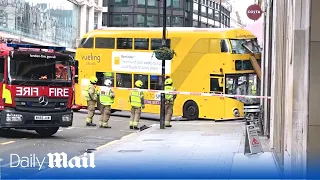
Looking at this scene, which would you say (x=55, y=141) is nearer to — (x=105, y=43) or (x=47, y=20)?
(x=105, y=43)

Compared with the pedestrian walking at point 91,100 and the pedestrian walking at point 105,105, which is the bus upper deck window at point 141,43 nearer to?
the pedestrian walking at point 91,100

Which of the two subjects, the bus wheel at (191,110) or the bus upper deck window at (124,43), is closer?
the bus wheel at (191,110)

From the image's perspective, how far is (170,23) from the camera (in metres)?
80.8

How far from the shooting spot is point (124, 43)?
23.8m

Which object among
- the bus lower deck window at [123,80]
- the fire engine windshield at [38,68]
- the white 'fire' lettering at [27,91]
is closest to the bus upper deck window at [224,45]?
the bus lower deck window at [123,80]

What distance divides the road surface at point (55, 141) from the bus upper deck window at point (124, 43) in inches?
243

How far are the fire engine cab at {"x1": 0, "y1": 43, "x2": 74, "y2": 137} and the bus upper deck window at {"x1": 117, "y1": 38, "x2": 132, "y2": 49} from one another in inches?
367

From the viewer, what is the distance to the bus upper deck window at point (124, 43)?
23.7 metres

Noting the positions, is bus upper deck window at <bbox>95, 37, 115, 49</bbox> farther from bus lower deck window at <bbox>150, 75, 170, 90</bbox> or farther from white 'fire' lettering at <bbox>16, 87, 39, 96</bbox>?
white 'fire' lettering at <bbox>16, 87, 39, 96</bbox>

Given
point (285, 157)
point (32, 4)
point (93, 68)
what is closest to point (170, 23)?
point (32, 4)

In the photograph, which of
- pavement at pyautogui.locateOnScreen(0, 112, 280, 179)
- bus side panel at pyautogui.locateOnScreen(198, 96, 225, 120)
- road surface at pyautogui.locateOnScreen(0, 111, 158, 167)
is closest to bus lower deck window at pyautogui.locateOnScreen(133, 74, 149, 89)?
bus side panel at pyautogui.locateOnScreen(198, 96, 225, 120)

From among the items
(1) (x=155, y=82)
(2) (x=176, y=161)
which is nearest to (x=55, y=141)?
(2) (x=176, y=161)

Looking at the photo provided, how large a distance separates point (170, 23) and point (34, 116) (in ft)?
224

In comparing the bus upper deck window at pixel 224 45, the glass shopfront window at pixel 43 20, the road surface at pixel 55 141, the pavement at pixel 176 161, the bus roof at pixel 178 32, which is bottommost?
the road surface at pixel 55 141
